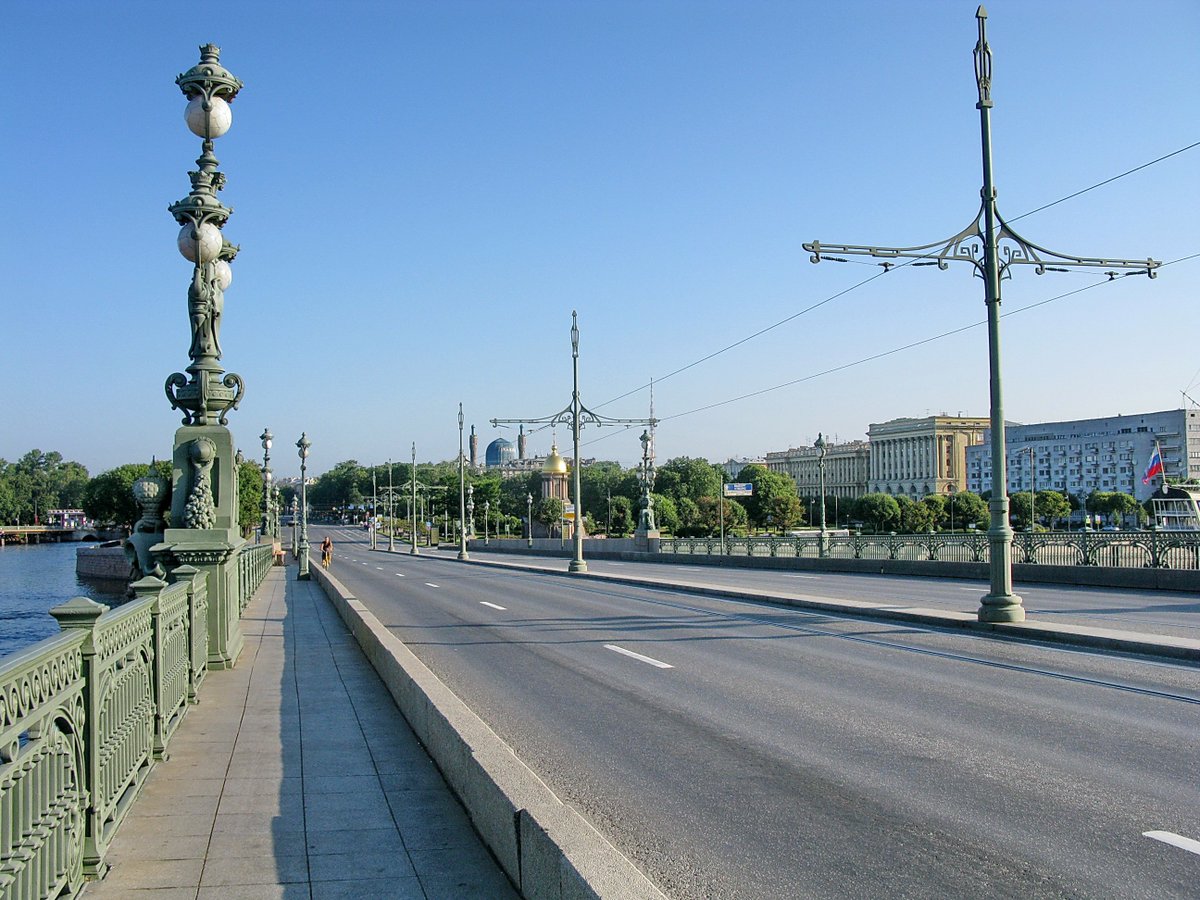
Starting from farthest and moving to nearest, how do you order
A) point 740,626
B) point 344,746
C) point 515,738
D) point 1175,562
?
1. point 1175,562
2. point 740,626
3. point 515,738
4. point 344,746

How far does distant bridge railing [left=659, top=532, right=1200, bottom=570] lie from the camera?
86.2 ft

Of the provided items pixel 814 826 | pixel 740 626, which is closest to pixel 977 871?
pixel 814 826

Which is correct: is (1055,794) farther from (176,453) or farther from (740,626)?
(740,626)

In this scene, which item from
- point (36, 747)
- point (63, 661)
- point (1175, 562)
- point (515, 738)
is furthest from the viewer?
point (1175, 562)

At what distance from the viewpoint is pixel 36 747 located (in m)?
4.03

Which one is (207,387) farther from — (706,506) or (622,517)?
(622,517)

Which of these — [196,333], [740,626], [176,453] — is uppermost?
[196,333]

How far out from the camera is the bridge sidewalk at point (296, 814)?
5.34 meters

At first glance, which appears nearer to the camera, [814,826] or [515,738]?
[814,826]

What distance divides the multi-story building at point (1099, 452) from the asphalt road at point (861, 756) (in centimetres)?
14498

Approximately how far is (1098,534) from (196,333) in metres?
24.3

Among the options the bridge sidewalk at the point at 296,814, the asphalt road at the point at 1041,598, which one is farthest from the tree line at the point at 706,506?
the bridge sidewalk at the point at 296,814

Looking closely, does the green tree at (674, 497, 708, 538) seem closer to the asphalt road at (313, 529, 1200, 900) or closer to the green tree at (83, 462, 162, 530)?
the green tree at (83, 462, 162, 530)

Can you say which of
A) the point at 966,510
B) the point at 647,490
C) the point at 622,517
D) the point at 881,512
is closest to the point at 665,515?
the point at 622,517
